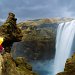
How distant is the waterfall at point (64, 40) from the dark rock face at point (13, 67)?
1805 inches

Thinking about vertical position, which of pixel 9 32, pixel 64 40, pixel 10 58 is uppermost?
Result: pixel 64 40

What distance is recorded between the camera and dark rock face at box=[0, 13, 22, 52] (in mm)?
55625

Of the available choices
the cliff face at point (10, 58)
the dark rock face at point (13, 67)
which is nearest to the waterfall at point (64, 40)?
the cliff face at point (10, 58)

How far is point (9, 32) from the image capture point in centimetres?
5666

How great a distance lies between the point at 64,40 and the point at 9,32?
48876mm

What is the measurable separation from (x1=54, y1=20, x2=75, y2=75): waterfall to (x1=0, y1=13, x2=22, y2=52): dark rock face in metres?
40.7

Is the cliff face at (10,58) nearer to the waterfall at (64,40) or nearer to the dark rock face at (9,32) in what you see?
the dark rock face at (9,32)

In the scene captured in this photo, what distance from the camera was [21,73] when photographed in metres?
48.3

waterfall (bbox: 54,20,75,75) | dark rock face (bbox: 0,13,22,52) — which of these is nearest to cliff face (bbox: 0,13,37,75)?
dark rock face (bbox: 0,13,22,52)

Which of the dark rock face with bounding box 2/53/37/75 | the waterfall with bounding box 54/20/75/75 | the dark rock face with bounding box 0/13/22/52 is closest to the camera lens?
the dark rock face with bounding box 2/53/37/75

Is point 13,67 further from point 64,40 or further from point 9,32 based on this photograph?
point 64,40

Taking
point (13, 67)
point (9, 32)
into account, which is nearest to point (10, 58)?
point (13, 67)

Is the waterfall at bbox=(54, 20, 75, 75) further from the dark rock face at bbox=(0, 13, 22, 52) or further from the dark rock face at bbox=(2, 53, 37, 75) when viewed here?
the dark rock face at bbox=(2, 53, 37, 75)

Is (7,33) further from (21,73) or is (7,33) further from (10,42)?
(21,73)
